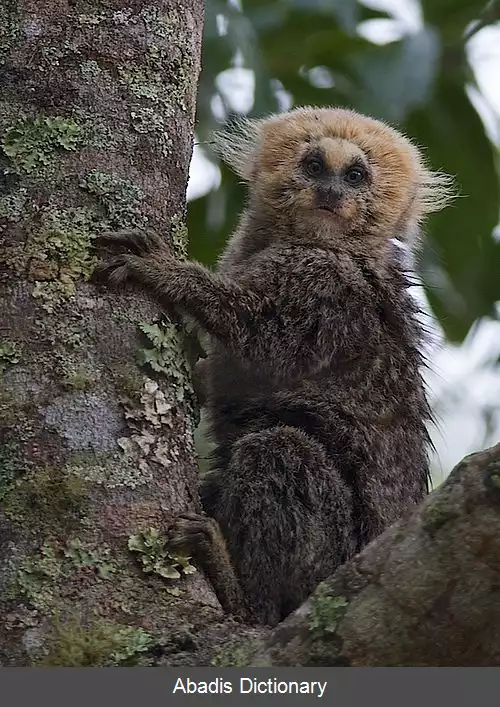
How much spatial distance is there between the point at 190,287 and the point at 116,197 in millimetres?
706

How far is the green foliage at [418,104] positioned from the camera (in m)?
5.87

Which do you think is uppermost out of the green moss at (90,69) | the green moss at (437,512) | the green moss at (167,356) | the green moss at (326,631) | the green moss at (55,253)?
the green moss at (90,69)

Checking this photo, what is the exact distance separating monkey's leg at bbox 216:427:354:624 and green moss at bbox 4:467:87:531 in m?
1.05

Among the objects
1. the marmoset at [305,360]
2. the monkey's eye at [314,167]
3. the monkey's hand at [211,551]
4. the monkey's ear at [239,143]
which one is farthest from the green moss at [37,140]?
the monkey's ear at [239,143]

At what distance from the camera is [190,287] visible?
4285mm

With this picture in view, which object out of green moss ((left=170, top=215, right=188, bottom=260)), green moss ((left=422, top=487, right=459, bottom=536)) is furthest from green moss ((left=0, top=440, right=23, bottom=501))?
green moss ((left=422, top=487, right=459, bottom=536))

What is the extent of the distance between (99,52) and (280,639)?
217 cm

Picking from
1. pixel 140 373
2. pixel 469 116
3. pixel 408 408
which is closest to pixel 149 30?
pixel 140 373

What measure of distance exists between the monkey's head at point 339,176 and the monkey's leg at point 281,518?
55.7 inches

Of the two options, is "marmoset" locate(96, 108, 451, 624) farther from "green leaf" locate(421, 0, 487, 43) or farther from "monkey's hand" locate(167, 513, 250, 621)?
"green leaf" locate(421, 0, 487, 43)

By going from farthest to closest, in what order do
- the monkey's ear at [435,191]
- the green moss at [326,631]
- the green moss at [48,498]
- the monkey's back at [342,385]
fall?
1. the monkey's ear at [435,191]
2. the monkey's back at [342,385]
3. the green moss at [48,498]
4. the green moss at [326,631]

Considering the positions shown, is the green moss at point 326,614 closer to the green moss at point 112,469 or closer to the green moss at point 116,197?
the green moss at point 112,469

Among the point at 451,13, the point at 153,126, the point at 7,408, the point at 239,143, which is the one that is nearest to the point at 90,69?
the point at 153,126

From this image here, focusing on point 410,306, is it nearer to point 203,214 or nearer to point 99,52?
point 203,214
